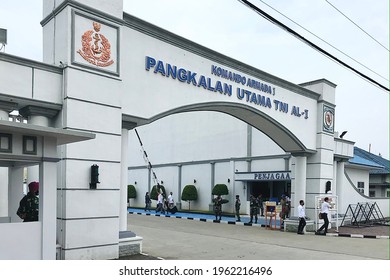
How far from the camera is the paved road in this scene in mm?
9883

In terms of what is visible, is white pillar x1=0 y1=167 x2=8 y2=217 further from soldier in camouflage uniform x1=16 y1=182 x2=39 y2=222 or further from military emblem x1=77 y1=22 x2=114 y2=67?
military emblem x1=77 y1=22 x2=114 y2=67

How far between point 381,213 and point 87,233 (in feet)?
64.4

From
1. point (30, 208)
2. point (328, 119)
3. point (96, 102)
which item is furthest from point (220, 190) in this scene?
point (30, 208)

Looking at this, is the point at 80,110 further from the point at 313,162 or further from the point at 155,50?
the point at 313,162

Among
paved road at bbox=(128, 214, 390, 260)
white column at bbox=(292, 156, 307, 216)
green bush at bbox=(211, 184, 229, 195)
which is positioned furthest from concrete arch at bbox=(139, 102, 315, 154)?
green bush at bbox=(211, 184, 229, 195)

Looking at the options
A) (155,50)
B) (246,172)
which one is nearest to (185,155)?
(246,172)

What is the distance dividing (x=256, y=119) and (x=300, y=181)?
371cm

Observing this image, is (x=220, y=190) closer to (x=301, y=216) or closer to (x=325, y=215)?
(x=301, y=216)

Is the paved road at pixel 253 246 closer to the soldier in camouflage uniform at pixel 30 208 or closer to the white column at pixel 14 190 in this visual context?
the white column at pixel 14 190

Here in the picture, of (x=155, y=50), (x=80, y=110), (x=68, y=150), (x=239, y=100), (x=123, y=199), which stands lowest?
(x=123, y=199)

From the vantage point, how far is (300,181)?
15.6 metres

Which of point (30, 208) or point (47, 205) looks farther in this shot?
point (30, 208)
